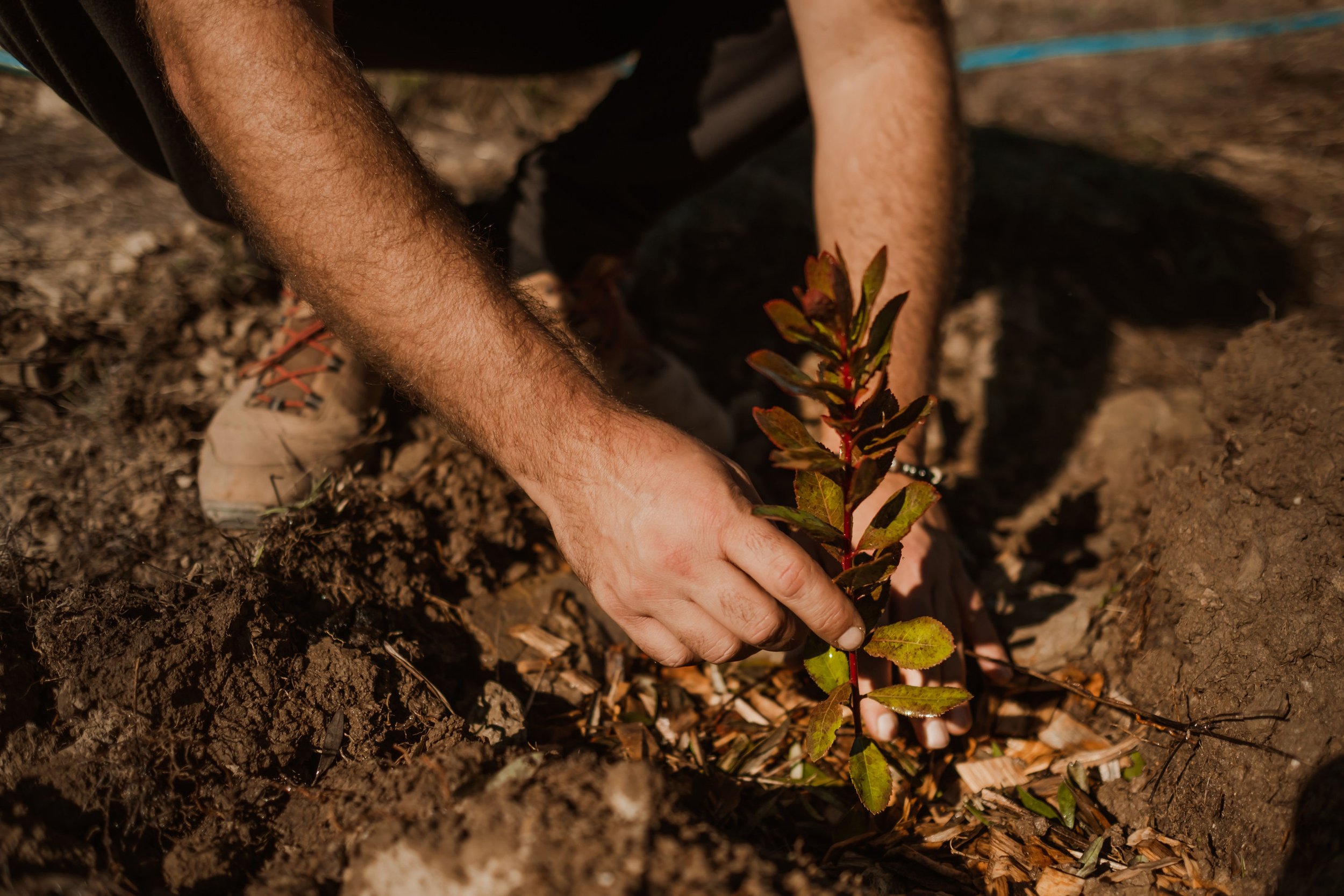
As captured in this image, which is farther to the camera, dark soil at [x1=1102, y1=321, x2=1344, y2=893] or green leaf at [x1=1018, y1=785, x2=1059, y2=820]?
green leaf at [x1=1018, y1=785, x2=1059, y2=820]

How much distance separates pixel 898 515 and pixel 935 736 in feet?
2.16

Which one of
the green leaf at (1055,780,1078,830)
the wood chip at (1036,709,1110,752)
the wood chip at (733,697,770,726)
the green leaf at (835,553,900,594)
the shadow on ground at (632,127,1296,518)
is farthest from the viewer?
the shadow on ground at (632,127,1296,518)

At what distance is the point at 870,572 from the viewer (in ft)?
4.29

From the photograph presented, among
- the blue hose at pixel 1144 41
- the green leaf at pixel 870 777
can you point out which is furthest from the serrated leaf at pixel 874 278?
the blue hose at pixel 1144 41

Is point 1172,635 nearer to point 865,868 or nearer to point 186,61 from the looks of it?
point 865,868

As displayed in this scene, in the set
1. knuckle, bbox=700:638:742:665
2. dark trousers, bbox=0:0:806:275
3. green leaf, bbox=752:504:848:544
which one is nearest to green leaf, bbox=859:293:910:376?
green leaf, bbox=752:504:848:544

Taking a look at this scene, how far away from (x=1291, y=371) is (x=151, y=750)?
2.68 meters

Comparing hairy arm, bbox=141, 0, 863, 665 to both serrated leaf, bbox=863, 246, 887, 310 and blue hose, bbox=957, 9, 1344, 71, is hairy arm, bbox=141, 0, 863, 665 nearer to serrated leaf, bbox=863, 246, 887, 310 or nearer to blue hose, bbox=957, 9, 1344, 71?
serrated leaf, bbox=863, 246, 887, 310

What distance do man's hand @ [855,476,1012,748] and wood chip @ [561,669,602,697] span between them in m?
0.63

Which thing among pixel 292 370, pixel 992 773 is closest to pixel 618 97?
pixel 292 370

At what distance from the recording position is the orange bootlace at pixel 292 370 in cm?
223

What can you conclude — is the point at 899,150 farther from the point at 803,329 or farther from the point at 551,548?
the point at 551,548

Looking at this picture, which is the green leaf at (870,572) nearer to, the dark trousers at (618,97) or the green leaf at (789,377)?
the green leaf at (789,377)

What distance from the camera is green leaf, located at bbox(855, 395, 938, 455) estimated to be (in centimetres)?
124
